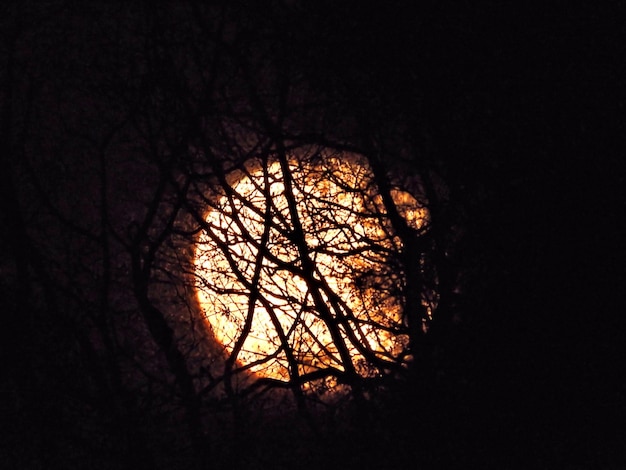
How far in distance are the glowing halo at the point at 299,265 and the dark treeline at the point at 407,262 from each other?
27 cm

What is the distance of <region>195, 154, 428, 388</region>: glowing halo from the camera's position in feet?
23.2

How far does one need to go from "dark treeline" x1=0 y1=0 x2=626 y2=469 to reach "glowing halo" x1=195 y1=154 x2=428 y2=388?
0.87 ft

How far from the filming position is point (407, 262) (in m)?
7.15

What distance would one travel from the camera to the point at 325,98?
23.6 feet

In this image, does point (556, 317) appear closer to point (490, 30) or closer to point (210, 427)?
point (490, 30)

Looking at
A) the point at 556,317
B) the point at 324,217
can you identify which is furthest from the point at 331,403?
the point at 556,317

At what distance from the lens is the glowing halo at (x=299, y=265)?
23.2ft

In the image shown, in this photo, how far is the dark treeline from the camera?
6.37m

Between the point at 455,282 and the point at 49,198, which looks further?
the point at 49,198

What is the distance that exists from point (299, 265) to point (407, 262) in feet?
2.96

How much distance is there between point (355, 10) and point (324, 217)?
1.70 m

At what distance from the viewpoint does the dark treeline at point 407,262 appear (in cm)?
637

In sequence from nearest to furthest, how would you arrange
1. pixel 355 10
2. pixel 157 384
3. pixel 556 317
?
pixel 556 317
pixel 355 10
pixel 157 384

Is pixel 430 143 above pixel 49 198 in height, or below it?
below
